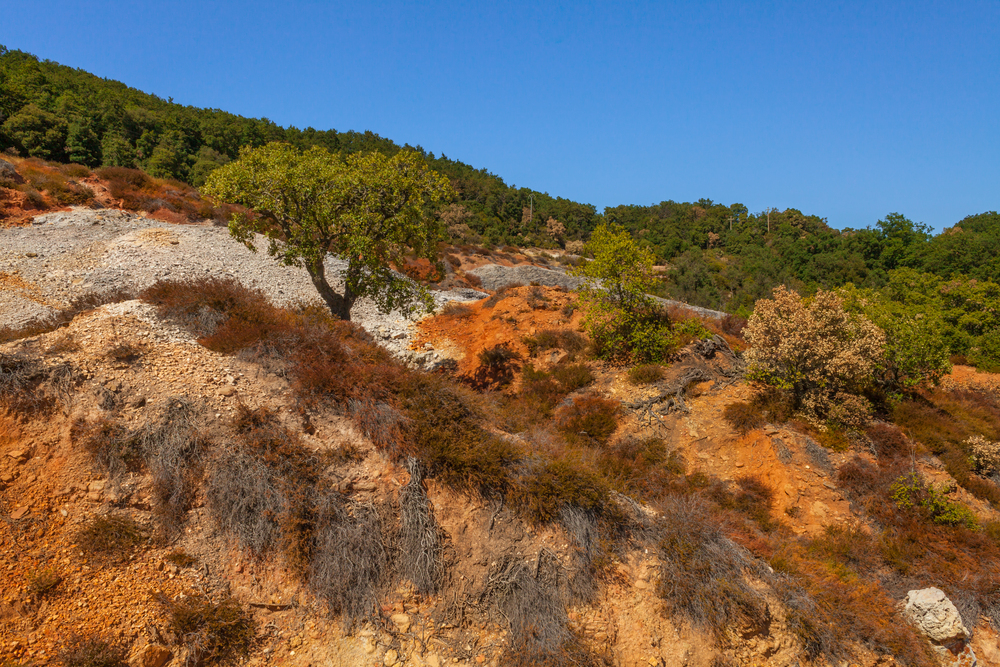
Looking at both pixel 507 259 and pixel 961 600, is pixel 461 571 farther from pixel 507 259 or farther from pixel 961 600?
pixel 507 259

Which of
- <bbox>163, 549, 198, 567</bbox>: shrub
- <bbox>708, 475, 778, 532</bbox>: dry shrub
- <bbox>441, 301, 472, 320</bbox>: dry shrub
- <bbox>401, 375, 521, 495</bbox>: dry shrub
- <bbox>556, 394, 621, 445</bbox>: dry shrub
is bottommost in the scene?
<bbox>163, 549, 198, 567</bbox>: shrub

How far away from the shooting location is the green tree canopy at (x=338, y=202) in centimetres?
1068

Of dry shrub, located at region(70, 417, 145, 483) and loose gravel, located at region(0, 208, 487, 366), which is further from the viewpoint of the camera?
loose gravel, located at region(0, 208, 487, 366)

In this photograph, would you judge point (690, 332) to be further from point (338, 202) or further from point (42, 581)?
point (42, 581)

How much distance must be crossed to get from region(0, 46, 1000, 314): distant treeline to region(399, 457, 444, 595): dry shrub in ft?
39.7

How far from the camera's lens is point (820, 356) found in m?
9.88

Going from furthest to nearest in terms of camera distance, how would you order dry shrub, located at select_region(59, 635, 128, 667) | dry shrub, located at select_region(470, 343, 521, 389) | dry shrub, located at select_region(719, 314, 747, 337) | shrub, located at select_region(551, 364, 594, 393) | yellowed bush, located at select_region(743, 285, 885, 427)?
dry shrub, located at select_region(719, 314, 747, 337) → dry shrub, located at select_region(470, 343, 521, 389) → shrub, located at select_region(551, 364, 594, 393) → yellowed bush, located at select_region(743, 285, 885, 427) → dry shrub, located at select_region(59, 635, 128, 667)

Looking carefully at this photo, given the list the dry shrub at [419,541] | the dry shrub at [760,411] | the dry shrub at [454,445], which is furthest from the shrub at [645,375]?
the dry shrub at [419,541]

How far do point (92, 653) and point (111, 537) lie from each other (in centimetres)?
120

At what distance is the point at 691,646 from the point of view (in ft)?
16.9

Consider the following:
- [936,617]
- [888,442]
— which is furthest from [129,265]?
[888,442]

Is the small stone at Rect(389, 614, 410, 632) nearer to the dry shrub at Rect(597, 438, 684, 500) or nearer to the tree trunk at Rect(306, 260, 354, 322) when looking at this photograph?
the dry shrub at Rect(597, 438, 684, 500)

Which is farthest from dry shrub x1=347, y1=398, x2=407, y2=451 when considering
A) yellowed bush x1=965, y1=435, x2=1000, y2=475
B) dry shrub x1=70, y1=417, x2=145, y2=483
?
yellowed bush x1=965, y1=435, x2=1000, y2=475

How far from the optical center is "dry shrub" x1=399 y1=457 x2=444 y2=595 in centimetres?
537
